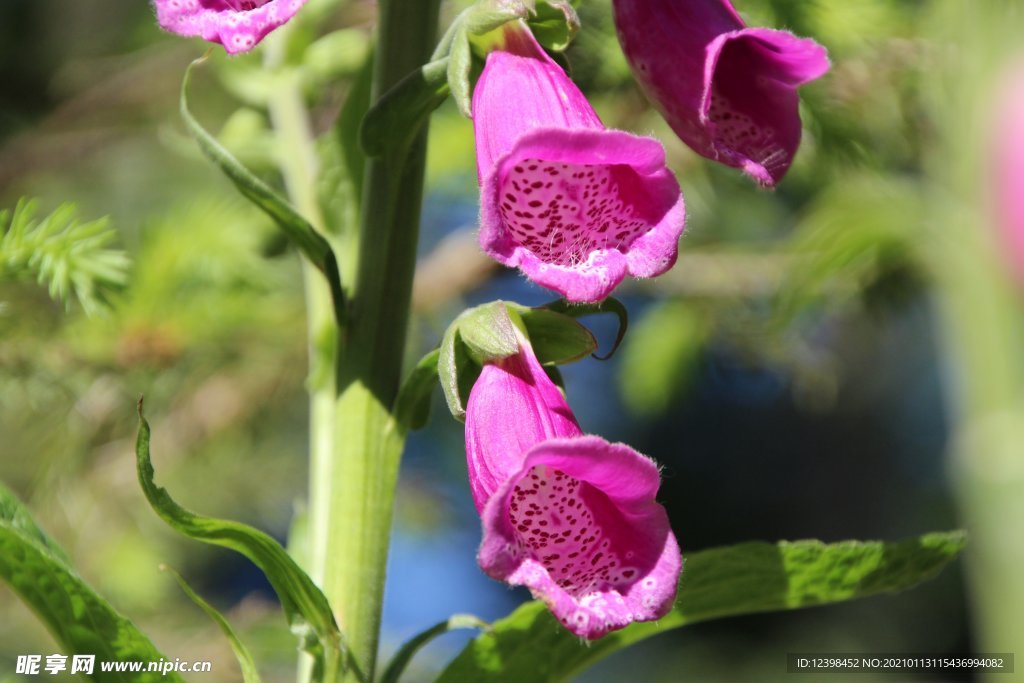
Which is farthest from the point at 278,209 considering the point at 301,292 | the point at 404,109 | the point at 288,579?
the point at 301,292

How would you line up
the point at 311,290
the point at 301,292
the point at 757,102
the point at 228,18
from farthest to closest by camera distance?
the point at 301,292, the point at 311,290, the point at 757,102, the point at 228,18

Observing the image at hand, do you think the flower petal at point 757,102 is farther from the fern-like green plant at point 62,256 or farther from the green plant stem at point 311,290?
the fern-like green plant at point 62,256

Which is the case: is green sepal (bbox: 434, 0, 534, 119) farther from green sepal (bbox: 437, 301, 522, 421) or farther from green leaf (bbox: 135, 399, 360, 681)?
green leaf (bbox: 135, 399, 360, 681)

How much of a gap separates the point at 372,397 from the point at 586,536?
162 millimetres

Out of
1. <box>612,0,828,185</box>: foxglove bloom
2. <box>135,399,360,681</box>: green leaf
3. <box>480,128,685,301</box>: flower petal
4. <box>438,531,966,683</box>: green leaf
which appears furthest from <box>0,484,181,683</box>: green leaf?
<box>612,0,828,185</box>: foxglove bloom

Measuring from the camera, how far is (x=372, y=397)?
2.14 ft

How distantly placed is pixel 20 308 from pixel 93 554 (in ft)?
1.48

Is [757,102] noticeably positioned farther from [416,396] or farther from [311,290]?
[311,290]

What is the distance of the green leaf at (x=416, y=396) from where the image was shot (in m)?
0.63

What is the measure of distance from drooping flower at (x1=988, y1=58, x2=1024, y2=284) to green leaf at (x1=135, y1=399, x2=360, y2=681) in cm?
39

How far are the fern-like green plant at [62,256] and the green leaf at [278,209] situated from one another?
0.43 ft

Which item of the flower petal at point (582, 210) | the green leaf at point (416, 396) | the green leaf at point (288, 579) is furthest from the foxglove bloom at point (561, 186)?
the green leaf at point (288, 579)

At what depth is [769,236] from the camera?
2.06 m

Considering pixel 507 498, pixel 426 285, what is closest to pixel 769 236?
pixel 426 285
